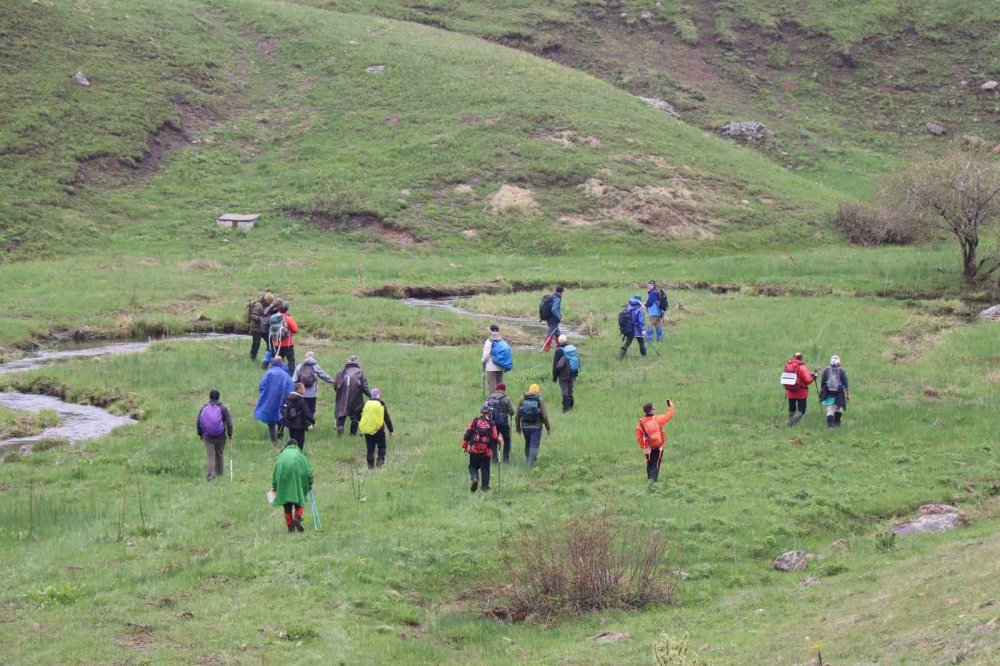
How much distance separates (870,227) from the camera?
53.9 m

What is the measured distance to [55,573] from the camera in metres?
17.0

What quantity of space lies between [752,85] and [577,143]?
2567 centimetres

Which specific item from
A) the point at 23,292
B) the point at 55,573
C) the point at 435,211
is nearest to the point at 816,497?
the point at 55,573

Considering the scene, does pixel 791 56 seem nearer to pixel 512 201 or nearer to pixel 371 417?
pixel 512 201

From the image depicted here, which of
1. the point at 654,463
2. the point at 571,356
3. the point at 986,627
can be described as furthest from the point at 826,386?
the point at 986,627

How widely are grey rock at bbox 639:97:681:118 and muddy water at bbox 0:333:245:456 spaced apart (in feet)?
144

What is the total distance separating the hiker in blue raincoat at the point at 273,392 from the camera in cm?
2391

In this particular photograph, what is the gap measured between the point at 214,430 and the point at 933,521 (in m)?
12.7

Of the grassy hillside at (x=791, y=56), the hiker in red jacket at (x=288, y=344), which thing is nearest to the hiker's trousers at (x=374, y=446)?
the hiker in red jacket at (x=288, y=344)

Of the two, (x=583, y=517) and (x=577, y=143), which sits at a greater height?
(x=577, y=143)

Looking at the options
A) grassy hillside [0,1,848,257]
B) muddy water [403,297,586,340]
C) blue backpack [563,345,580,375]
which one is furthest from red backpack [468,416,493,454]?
grassy hillside [0,1,848,257]

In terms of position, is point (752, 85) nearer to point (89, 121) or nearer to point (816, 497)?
point (89, 121)

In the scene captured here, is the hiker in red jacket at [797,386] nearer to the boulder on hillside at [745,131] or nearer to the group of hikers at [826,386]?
the group of hikers at [826,386]

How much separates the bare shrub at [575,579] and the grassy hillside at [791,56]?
56911mm
